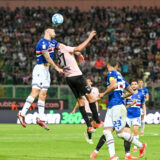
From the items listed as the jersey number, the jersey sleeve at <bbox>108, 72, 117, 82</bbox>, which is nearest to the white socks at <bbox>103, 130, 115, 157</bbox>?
the jersey sleeve at <bbox>108, 72, 117, 82</bbox>

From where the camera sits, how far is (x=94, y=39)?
1428 inches

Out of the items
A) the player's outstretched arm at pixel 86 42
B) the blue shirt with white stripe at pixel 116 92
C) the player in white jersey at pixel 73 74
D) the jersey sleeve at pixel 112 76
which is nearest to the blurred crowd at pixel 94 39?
the player in white jersey at pixel 73 74

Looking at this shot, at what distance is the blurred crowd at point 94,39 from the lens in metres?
32.3

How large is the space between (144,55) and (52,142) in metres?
19.6

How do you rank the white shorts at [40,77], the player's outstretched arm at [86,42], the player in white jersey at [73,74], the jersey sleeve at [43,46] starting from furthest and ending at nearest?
1. the white shorts at [40,77]
2. the jersey sleeve at [43,46]
3. the player in white jersey at [73,74]
4. the player's outstretched arm at [86,42]

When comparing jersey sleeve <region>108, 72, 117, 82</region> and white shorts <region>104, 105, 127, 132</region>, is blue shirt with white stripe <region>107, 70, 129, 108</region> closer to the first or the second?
jersey sleeve <region>108, 72, 117, 82</region>

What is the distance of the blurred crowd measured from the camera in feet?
106

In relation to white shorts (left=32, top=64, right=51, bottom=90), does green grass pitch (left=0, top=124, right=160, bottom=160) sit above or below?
below

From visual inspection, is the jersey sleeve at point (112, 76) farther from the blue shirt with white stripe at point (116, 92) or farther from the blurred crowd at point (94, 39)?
the blurred crowd at point (94, 39)

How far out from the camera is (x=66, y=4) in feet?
134

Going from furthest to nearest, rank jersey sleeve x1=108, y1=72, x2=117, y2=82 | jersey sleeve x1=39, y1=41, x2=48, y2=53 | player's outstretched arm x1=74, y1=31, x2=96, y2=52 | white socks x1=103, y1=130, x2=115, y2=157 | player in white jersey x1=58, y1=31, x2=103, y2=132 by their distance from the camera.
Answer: jersey sleeve x1=39, y1=41, x2=48, y2=53 < player in white jersey x1=58, y1=31, x2=103, y2=132 < player's outstretched arm x1=74, y1=31, x2=96, y2=52 < jersey sleeve x1=108, y1=72, x2=117, y2=82 < white socks x1=103, y1=130, x2=115, y2=157

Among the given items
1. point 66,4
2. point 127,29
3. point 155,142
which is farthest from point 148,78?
point 155,142

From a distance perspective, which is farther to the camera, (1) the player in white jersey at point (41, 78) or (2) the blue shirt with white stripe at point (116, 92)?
(1) the player in white jersey at point (41, 78)

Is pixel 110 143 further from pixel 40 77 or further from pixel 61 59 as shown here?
pixel 40 77
